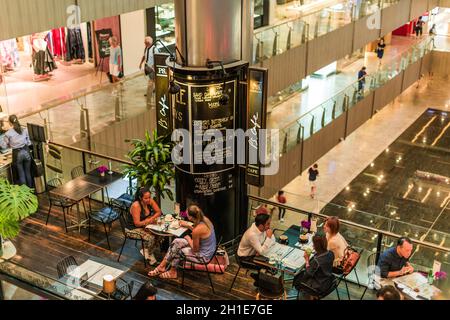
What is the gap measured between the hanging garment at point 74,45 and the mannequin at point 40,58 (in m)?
1.25

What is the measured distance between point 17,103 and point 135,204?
8.03m

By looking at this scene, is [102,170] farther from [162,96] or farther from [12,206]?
[12,206]

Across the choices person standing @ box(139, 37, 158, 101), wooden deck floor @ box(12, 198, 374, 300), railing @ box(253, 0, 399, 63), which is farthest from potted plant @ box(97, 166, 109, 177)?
railing @ box(253, 0, 399, 63)

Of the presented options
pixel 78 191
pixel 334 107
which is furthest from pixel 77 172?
pixel 334 107

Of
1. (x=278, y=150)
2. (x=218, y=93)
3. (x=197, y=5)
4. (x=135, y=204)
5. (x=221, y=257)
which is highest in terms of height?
(x=197, y=5)

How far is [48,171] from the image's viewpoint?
11445 millimetres

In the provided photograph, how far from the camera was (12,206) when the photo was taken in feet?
28.0

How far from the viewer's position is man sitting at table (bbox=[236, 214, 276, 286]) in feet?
26.6

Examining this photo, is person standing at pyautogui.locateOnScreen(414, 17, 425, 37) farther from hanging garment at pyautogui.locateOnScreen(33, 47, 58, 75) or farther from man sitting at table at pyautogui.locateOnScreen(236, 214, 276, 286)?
man sitting at table at pyautogui.locateOnScreen(236, 214, 276, 286)

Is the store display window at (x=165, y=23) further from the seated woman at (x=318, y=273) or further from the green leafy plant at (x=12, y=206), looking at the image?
the seated woman at (x=318, y=273)

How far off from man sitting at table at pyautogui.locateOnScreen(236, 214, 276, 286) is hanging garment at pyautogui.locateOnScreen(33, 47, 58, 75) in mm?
11678

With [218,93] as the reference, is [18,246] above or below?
below
